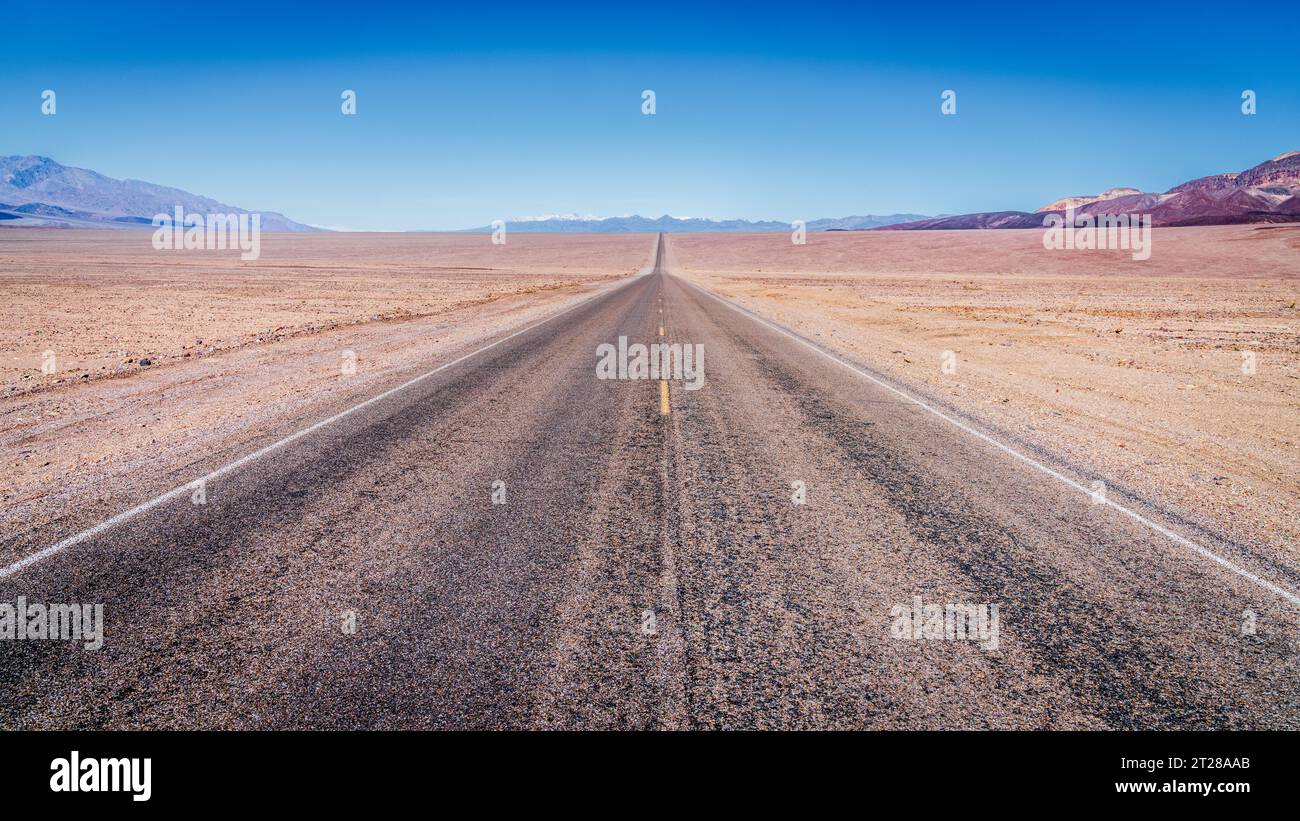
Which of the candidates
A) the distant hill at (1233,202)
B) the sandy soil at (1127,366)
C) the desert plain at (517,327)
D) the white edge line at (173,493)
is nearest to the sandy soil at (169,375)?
the desert plain at (517,327)

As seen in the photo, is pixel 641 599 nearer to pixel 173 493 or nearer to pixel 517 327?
pixel 173 493

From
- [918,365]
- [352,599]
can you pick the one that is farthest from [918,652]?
[918,365]

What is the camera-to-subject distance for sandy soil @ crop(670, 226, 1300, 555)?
22.9 ft

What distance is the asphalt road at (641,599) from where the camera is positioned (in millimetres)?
3102

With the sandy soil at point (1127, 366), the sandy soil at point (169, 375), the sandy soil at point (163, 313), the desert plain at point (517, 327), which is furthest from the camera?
the sandy soil at point (163, 313)

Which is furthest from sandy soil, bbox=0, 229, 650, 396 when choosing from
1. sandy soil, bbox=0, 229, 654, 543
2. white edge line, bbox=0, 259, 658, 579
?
white edge line, bbox=0, 259, 658, 579

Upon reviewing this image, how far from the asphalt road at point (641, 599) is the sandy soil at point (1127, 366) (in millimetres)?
1285

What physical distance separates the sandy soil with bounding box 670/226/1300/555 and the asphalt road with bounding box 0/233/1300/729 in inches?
50.6

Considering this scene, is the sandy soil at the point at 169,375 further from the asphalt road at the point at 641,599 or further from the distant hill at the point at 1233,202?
the distant hill at the point at 1233,202

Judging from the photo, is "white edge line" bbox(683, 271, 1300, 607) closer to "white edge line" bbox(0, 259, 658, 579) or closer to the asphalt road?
the asphalt road

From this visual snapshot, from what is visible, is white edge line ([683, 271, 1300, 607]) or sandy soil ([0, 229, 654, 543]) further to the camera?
sandy soil ([0, 229, 654, 543])

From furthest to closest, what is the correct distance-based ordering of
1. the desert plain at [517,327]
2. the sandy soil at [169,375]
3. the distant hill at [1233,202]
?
1. the distant hill at [1233,202]
2. the desert plain at [517,327]
3. the sandy soil at [169,375]

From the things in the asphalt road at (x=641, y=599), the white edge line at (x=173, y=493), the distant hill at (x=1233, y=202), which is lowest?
the asphalt road at (x=641, y=599)
